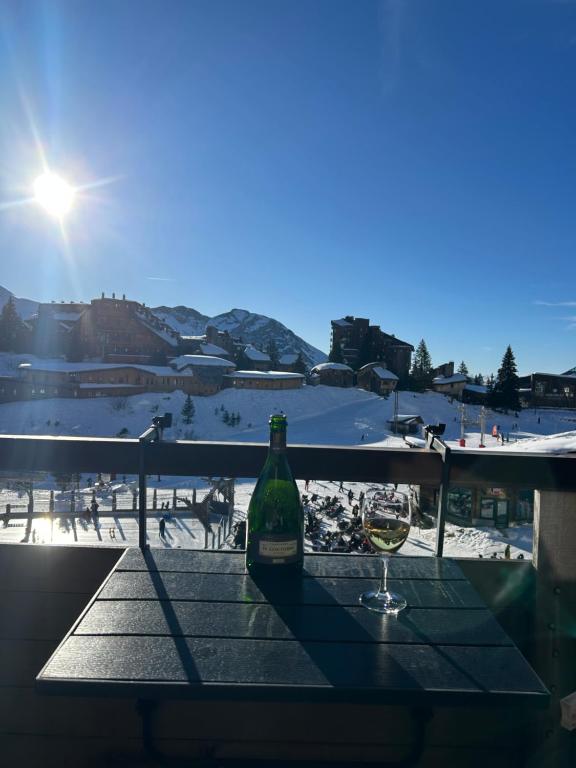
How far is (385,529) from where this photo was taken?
127 centimetres

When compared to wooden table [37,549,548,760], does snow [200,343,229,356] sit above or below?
above

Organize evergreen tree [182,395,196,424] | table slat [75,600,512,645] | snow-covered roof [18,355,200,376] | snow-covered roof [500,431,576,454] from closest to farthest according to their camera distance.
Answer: table slat [75,600,512,645] < snow-covered roof [500,431,576,454] < evergreen tree [182,395,196,424] < snow-covered roof [18,355,200,376]

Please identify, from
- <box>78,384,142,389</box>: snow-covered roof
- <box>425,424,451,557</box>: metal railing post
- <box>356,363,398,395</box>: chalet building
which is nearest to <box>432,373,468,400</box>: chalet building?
<box>356,363,398,395</box>: chalet building

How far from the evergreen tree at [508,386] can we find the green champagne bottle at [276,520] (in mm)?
42250

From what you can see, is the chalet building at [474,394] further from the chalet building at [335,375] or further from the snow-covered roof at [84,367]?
the snow-covered roof at [84,367]

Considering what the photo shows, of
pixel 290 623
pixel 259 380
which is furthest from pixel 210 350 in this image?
pixel 290 623

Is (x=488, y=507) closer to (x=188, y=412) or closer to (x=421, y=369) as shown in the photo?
(x=188, y=412)

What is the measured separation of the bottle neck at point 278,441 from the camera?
4.62 ft

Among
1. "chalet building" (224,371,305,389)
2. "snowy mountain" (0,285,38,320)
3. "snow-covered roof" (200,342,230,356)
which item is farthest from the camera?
"snowy mountain" (0,285,38,320)

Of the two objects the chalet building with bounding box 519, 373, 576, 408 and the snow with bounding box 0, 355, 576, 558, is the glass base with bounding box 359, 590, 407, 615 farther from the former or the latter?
the chalet building with bounding box 519, 373, 576, 408

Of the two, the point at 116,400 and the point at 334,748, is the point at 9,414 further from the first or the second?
the point at 334,748

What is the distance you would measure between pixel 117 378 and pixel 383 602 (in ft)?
123

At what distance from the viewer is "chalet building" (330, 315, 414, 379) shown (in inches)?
1896

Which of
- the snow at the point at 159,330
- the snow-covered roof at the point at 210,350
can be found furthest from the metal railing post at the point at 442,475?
the snow-covered roof at the point at 210,350
